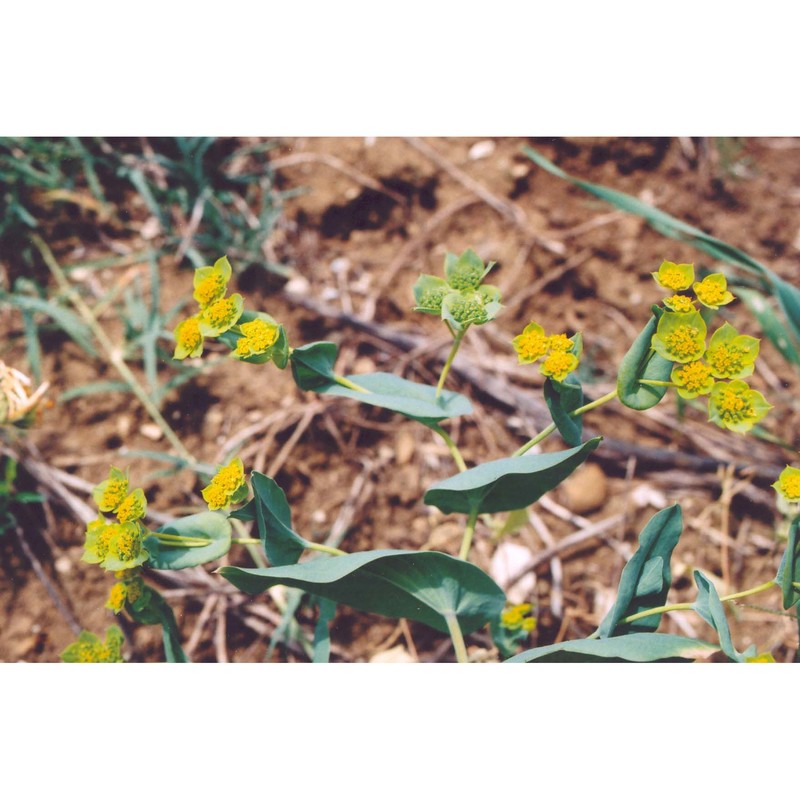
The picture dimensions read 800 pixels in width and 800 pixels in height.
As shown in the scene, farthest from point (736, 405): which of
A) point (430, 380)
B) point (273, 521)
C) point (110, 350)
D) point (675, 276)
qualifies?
point (110, 350)

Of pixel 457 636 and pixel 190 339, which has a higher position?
pixel 190 339

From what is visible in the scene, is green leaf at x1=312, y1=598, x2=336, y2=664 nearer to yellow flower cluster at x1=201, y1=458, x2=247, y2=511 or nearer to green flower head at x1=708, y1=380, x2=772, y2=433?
yellow flower cluster at x1=201, y1=458, x2=247, y2=511

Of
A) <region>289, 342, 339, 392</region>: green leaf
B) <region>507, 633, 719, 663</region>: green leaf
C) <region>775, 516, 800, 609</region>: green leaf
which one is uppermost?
<region>289, 342, 339, 392</region>: green leaf

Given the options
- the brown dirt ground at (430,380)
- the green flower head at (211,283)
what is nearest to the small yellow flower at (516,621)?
the brown dirt ground at (430,380)

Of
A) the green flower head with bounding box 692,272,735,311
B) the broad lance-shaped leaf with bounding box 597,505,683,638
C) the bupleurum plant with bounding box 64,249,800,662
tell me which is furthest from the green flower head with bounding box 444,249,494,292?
the broad lance-shaped leaf with bounding box 597,505,683,638

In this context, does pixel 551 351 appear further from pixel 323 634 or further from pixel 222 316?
pixel 323 634

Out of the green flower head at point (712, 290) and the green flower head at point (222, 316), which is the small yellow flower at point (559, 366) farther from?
the green flower head at point (222, 316)
